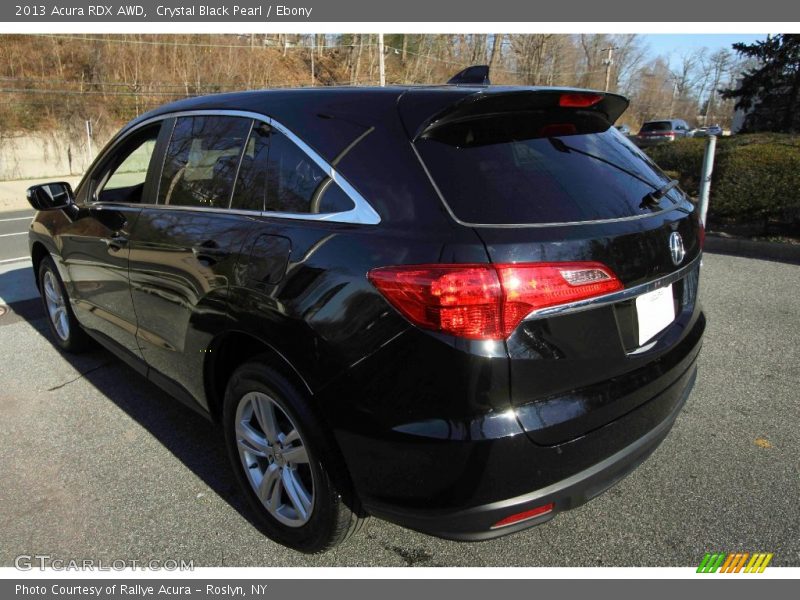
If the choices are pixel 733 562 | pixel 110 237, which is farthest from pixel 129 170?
pixel 733 562

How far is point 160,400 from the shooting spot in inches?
147

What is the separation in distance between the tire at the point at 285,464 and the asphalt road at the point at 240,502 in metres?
0.16

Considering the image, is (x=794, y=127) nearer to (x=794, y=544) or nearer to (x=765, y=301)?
(x=765, y=301)

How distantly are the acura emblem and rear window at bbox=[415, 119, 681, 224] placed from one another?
0.43 feet

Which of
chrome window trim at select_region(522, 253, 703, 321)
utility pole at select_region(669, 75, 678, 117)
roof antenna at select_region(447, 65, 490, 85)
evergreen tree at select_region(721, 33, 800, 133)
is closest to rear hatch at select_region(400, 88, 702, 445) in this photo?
chrome window trim at select_region(522, 253, 703, 321)

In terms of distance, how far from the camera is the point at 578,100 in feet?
7.38

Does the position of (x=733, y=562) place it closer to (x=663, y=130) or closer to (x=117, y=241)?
(x=117, y=241)

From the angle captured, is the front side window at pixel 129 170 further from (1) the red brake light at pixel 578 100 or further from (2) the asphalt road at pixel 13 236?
(2) the asphalt road at pixel 13 236

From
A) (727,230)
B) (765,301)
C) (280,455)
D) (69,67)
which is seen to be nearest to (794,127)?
(727,230)

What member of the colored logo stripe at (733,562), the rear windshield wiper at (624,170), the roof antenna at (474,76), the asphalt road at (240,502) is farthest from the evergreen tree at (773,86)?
the colored logo stripe at (733,562)

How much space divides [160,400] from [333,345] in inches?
91.2

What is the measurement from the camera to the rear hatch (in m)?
1.76

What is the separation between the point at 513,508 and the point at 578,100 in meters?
1.56

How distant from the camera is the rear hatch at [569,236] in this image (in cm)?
176
